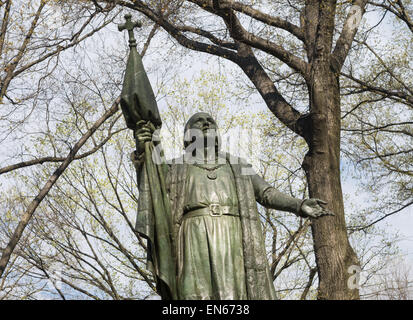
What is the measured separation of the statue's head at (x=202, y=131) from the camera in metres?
6.20

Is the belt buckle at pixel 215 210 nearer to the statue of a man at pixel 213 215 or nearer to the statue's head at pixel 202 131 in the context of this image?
the statue of a man at pixel 213 215

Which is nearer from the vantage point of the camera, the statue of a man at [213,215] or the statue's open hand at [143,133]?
the statue of a man at [213,215]

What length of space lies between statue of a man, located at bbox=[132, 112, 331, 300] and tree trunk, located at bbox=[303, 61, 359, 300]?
4.45 meters

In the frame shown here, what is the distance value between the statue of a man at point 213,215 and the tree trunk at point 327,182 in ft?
14.6

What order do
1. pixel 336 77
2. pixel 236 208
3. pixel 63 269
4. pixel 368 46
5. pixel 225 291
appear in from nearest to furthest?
pixel 225 291
pixel 236 208
pixel 336 77
pixel 368 46
pixel 63 269

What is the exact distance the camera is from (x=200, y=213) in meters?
5.79

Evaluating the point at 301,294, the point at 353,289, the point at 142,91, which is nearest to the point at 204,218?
the point at 142,91

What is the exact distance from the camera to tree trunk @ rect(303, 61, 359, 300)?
1005cm

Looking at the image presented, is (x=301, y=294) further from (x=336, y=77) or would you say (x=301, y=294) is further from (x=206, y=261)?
(x=206, y=261)

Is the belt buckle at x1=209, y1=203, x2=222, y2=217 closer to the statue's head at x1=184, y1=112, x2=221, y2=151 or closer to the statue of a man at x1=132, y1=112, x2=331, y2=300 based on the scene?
the statue of a man at x1=132, y1=112, x2=331, y2=300

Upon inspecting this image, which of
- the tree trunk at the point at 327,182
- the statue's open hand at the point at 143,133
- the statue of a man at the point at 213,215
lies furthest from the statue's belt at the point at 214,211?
the tree trunk at the point at 327,182

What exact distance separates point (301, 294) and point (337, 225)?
4.75 m

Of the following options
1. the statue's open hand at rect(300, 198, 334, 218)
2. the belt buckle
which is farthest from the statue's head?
the statue's open hand at rect(300, 198, 334, 218)

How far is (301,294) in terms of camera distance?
14.7 m
